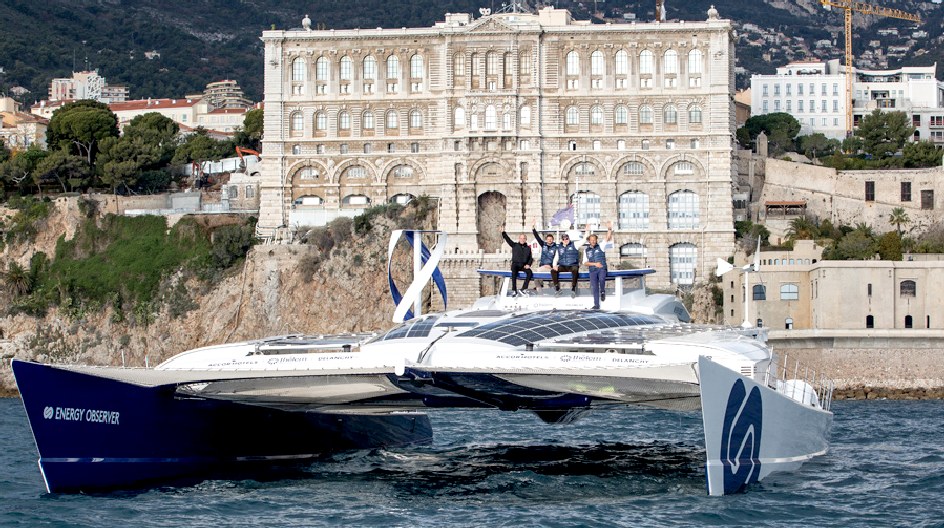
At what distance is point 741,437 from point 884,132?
69072mm

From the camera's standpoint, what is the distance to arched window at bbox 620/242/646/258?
80.1 meters

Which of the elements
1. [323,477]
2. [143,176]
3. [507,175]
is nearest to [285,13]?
[143,176]

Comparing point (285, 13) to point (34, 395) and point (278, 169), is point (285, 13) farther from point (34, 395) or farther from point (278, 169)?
point (34, 395)

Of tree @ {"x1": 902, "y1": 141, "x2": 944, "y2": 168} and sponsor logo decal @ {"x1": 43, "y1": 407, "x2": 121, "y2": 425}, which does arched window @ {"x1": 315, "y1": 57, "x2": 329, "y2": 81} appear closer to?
tree @ {"x1": 902, "y1": 141, "x2": 944, "y2": 168}

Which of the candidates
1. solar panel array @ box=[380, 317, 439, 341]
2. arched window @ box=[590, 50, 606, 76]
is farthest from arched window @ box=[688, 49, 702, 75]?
solar panel array @ box=[380, 317, 439, 341]

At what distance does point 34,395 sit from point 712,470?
1230 cm

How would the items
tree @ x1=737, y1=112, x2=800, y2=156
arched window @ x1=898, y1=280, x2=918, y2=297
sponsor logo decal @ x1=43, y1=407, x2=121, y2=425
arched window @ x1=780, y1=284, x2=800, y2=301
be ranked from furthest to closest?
1. tree @ x1=737, y1=112, x2=800, y2=156
2. arched window @ x1=780, y1=284, x2=800, y2=301
3. arched window @ x1=898, y1=280, x2=918, y2=297
4. sponsor logo decal @ x1=43, y1=407, x2=121, y2=425

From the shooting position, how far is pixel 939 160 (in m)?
91.1

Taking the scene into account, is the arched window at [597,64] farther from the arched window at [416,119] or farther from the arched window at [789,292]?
the arched window at [789,292]

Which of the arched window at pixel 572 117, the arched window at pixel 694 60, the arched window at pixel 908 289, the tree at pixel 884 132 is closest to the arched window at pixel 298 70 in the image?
the arched window at pixel 572 117

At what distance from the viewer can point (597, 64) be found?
3201 inches

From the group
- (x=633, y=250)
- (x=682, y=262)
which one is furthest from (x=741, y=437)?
(x=633, y=250)

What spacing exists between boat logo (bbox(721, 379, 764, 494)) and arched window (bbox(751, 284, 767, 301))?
3884cm

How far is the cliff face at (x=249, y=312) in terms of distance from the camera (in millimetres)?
77750
